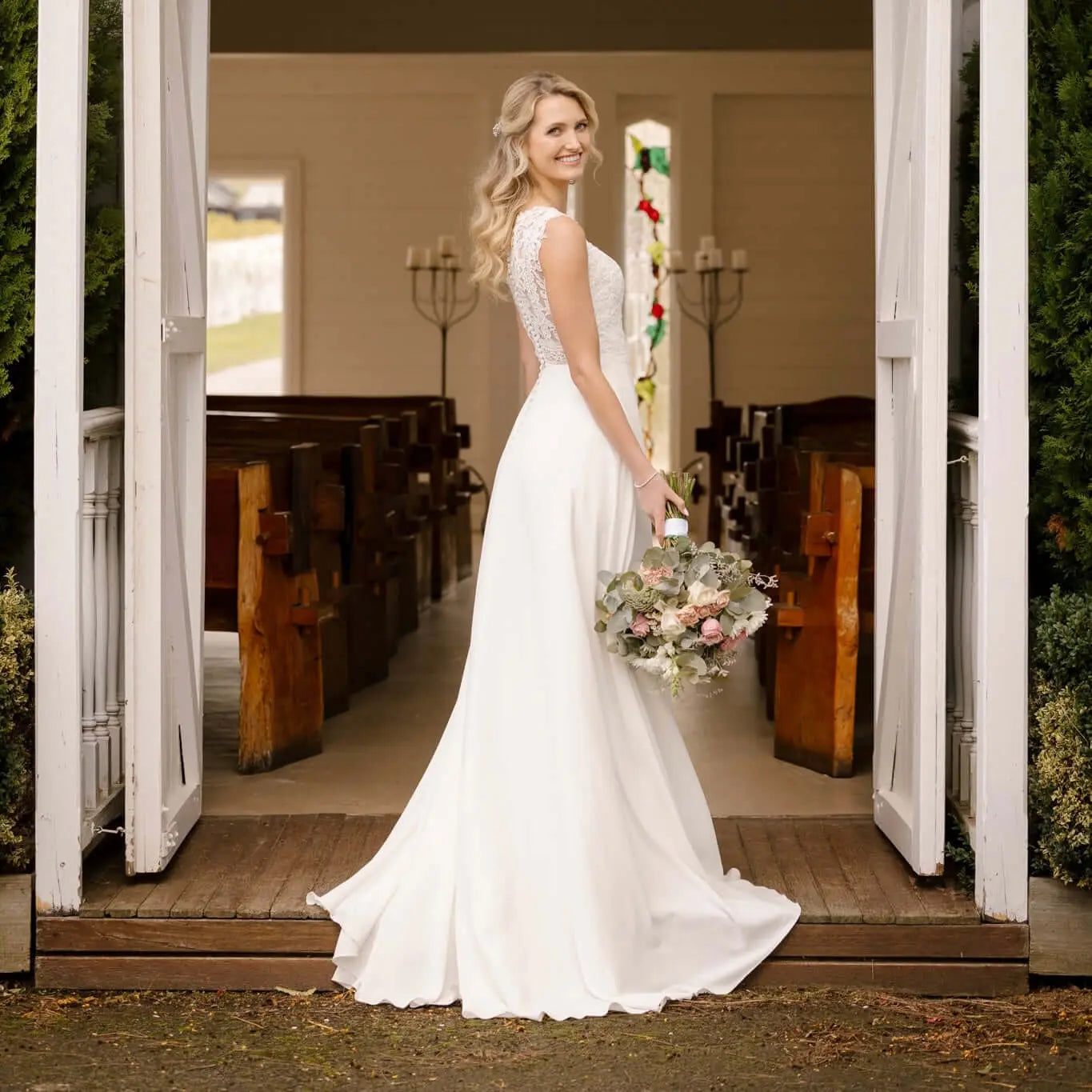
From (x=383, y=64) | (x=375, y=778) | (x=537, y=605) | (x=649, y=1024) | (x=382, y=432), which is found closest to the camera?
(x=649, y=1024)

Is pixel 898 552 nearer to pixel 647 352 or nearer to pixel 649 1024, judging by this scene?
pixel 649 1024

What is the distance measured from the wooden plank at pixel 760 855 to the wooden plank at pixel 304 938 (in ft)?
0.72

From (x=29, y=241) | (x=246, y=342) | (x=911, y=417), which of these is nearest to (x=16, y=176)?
(x=29, y=241)

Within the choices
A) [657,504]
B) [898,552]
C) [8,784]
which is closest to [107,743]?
[8,784]

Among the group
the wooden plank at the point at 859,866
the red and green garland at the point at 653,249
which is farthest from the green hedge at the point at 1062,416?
the red and green garland at the point at 653,249

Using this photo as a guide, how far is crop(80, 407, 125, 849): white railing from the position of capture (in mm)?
3973

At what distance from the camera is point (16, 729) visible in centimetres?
386

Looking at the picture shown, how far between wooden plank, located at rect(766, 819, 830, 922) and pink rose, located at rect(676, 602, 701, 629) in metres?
0.80

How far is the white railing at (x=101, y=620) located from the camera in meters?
3.97

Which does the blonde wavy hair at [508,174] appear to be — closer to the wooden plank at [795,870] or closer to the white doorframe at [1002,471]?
the white doorframe at [1002,471]

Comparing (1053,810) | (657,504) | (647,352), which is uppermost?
(647,352)

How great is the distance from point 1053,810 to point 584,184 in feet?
33.4

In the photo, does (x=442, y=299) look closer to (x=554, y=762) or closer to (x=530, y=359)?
(x=530, y=359)

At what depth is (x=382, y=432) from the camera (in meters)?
7.36
